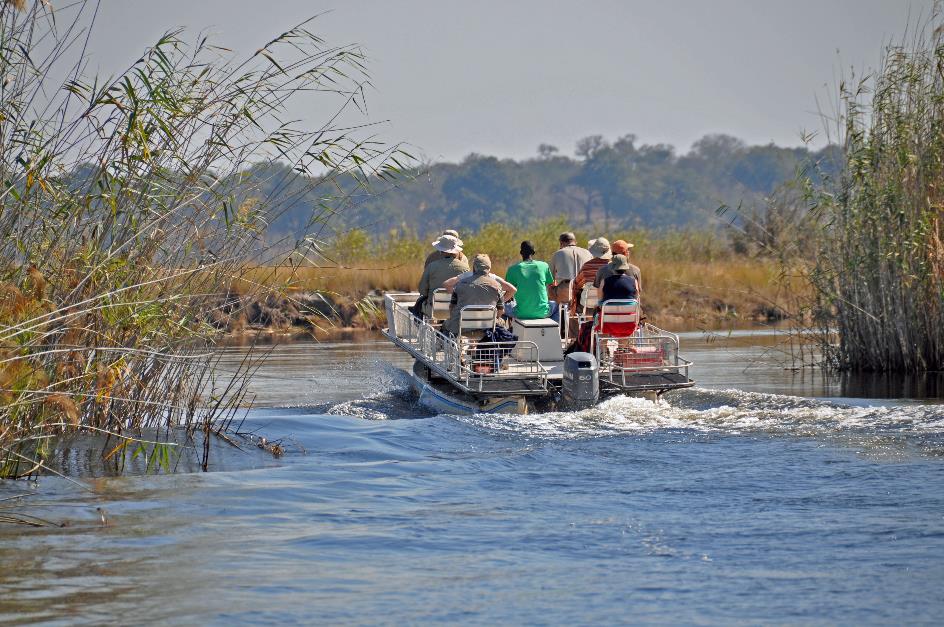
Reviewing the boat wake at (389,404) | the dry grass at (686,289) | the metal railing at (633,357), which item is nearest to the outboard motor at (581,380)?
the metal railing at (633,357)

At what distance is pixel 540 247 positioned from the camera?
33938 millimetres

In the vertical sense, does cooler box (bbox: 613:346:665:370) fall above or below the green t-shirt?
below

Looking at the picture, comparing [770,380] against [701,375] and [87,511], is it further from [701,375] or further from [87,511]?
[87,511]

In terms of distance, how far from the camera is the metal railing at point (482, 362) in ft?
43.0

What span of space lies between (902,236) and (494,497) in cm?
908

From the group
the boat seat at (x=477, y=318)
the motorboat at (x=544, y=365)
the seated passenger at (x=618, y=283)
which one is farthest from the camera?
the boat seat at (x=477, y=318)

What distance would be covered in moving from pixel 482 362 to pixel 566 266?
321 cm

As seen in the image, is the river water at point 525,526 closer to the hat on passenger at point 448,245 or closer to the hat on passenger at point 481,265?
the hat on passenger at point 481,265

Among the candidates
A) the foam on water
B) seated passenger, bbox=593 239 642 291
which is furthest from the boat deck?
seated passenger, bbox=593 239 642 291

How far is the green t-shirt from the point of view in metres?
14.0

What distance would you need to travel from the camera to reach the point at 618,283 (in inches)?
530

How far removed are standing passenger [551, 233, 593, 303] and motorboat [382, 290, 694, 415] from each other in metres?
1.92

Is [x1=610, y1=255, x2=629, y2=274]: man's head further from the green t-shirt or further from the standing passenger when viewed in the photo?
the standing passenger

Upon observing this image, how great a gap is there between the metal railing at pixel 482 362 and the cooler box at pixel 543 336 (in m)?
0.18
